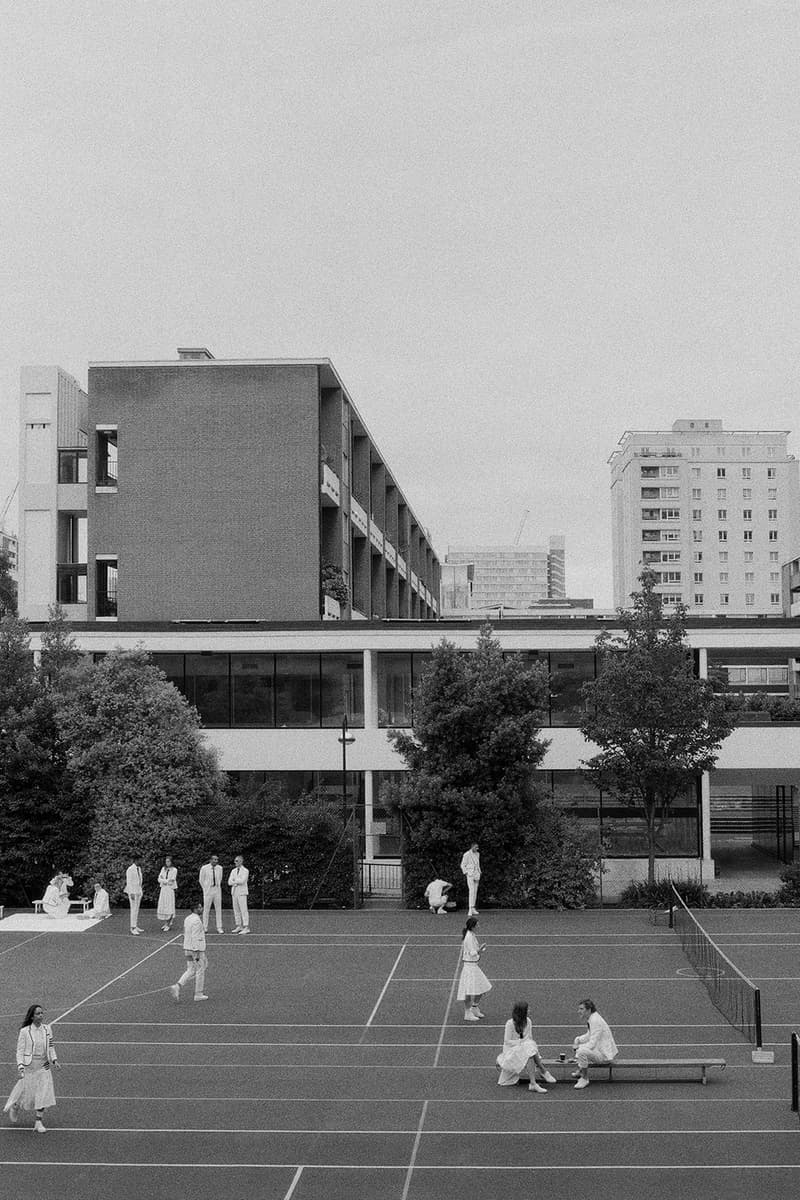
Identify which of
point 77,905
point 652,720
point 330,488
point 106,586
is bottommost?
point 77,905

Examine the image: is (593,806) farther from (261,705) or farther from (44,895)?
(44,895)

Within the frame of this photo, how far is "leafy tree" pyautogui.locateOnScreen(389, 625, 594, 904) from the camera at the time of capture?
1339 inches

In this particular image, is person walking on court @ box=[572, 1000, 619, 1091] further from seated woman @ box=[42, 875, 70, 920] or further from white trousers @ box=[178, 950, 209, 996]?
seated woman @ box=[42, 875, 70, 920]

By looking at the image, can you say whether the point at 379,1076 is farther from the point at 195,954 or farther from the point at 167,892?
the point at 167,892

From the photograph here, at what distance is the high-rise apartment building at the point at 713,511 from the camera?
5153 inches

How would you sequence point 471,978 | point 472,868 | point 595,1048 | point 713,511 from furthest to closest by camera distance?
1. point 713,511
2. point 472,868
3. point 471,978
4. point 595,1048

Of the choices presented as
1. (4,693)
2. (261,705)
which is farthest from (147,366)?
(4,693)

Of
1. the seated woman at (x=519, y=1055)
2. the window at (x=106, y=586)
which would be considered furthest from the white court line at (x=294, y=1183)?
the window at (x=106, y=586)

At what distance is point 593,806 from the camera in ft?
145

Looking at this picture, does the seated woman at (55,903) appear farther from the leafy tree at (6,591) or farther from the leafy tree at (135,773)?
the leafy tree at (6,591)

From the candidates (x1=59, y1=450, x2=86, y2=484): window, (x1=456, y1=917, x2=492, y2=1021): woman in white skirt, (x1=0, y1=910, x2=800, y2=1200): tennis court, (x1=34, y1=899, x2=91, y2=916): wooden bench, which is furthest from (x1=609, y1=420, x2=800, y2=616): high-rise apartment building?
(x1=456, y1=917, x2=492, y2=1021): woman in white skirt

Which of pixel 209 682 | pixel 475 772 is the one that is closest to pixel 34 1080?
pixel 475 772

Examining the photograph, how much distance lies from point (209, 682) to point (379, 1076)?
27.7 meters

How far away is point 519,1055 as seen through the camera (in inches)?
706
